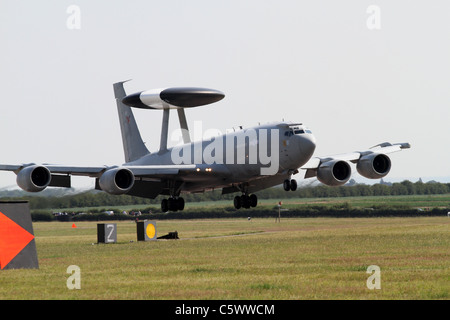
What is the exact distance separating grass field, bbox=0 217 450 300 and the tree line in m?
4.16

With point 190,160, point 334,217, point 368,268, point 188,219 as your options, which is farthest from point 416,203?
point 368,268

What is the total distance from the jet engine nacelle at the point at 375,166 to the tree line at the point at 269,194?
17.4m

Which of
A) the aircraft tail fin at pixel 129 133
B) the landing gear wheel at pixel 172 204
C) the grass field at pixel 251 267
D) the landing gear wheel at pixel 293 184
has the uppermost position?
the aircraft tail fin at pixel 129 133

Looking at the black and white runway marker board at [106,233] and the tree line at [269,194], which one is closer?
the tree line at [269,194]

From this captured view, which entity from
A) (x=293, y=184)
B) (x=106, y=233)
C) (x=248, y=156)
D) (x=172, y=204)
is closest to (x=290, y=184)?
(x=293, y=184)

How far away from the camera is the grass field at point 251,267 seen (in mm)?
31309

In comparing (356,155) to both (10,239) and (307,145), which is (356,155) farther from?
(10,239)

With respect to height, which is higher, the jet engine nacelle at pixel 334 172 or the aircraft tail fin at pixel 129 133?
the aircraft tail fin at pixel 129 133

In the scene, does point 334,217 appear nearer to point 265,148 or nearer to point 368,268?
point 265,148

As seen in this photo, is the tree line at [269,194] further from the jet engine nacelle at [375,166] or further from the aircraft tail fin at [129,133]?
the jet engine nacelle at [375,166]

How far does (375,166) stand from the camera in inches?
2232

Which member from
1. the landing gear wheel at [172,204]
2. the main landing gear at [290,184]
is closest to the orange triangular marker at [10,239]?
the main landing gear at [290,184]

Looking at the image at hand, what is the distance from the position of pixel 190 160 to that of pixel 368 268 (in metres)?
19.8

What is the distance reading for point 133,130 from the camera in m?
73.9
